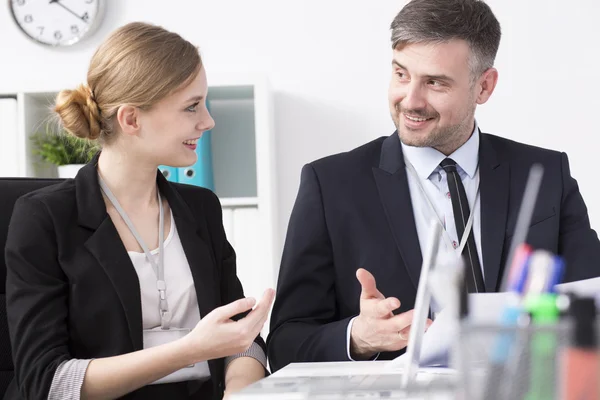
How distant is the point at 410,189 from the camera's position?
1736 mm

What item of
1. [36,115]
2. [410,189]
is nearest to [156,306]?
[410,189]

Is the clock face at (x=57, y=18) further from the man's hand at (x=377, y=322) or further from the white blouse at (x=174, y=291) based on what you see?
the man's hand at (x=377, y=322)

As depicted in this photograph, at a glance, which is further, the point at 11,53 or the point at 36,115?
the point at 11,53

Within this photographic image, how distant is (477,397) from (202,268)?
1024 mm

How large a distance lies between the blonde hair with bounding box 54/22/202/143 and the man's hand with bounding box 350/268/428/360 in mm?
609

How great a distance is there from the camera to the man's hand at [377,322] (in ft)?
3.98

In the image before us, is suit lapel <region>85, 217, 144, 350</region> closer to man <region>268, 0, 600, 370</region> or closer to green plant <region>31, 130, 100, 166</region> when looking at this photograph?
man <region>268, 0, 600, 370</region>

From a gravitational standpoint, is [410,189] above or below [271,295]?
above

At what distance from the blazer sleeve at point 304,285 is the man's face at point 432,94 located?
242mm

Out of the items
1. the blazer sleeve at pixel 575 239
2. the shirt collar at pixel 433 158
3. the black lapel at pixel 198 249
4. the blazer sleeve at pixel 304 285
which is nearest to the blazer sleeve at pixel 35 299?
the black lapel at pixel 198 249

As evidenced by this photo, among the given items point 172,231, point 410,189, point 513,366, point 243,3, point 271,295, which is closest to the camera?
point 513,366

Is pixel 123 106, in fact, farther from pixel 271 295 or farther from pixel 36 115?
pixel 36 115

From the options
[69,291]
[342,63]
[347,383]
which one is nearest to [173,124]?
[69,291]

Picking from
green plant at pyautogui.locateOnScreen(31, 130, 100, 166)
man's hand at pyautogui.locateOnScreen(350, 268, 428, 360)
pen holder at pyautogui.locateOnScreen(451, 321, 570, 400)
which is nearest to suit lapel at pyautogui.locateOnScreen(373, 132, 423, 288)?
man's hand at pyautogui.locateOnScreen(350, 268, 428, 360)
